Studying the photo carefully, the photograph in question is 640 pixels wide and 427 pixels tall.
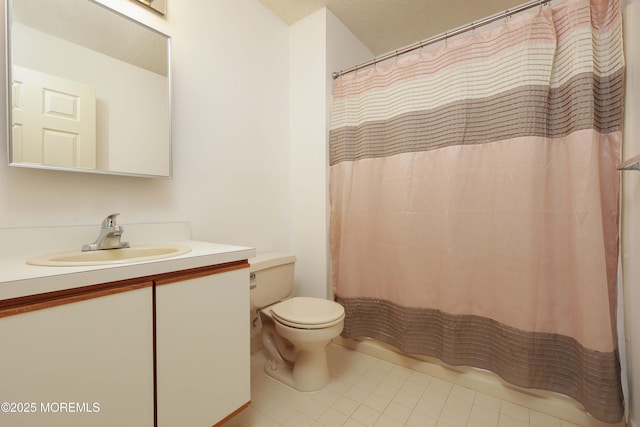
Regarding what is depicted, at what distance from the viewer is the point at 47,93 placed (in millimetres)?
976

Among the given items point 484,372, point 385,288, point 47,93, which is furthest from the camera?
point 385,288

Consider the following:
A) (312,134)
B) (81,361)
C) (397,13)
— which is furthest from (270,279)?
(397,13)

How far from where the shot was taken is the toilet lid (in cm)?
131

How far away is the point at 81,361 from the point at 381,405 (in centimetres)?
126

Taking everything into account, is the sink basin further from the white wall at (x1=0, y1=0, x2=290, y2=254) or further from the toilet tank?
the toilet tank

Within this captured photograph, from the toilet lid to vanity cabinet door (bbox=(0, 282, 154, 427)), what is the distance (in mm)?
644

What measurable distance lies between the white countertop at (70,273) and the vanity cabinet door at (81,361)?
0.04 metres

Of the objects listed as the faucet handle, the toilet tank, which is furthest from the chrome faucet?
the toilet tank

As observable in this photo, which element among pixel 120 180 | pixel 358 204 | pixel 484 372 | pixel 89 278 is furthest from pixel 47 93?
pixel 484 372

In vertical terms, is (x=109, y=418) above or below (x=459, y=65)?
below

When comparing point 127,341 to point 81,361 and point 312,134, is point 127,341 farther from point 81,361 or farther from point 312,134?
point 312,134

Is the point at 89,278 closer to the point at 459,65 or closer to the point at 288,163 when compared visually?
the point at 288,163

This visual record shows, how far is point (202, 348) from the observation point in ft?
3.10

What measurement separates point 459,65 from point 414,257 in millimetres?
1076
